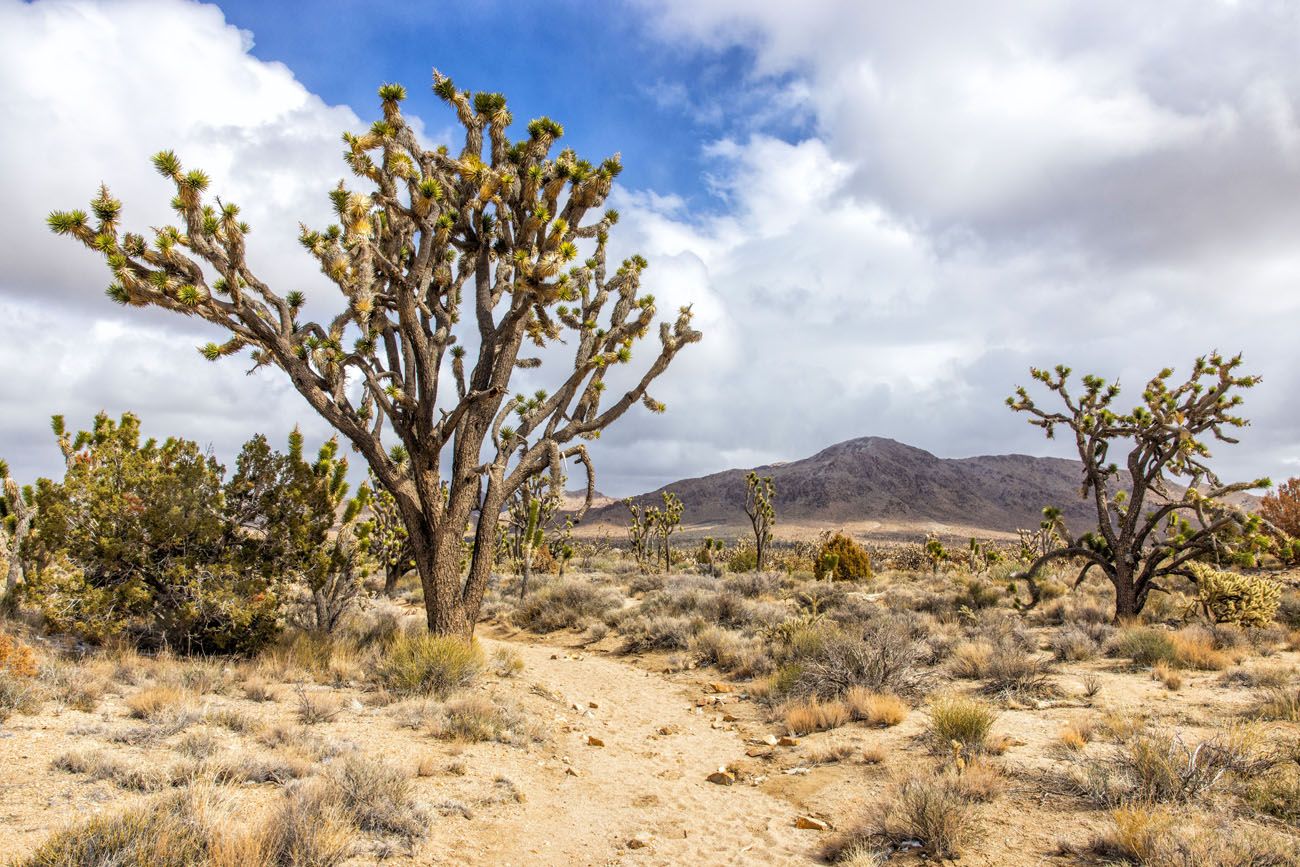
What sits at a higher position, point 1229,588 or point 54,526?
point 54,526

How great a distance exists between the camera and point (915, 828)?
204 inches

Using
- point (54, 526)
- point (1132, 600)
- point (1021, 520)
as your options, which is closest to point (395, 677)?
point (54, 526)

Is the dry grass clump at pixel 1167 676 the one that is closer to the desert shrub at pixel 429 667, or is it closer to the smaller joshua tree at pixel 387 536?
the desert shrub at pixel 429 667

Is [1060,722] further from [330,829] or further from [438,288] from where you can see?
[438,288]

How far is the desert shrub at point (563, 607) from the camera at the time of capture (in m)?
18.0

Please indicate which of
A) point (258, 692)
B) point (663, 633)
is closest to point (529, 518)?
point (663, 633)

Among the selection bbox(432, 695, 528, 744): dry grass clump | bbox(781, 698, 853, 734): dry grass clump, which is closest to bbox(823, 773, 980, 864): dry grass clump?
bbox(781, 698, 853, 734): dry grass clump

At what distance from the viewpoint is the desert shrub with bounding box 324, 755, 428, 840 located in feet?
16.3

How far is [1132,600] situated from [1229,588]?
6.13 ft

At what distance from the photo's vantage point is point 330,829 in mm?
4418

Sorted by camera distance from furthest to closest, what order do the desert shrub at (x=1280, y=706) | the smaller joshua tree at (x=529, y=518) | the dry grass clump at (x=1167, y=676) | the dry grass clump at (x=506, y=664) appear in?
the smaller joshua tree at (x=529, y=518) → the dry grass clump at (x=506, y=664) → the dry grass clump at (x=1167, y=676) → the desert shrub at (x=1280, y=706)

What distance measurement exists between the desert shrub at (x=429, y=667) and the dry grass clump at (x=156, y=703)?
2.31 metres

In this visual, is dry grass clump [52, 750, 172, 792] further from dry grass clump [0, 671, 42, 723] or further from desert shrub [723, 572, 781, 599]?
desert shrub [723, 572, 781, 599]

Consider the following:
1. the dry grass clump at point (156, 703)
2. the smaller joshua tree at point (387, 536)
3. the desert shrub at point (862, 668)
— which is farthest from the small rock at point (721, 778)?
the smaller joshua tree at point (387, 536)
